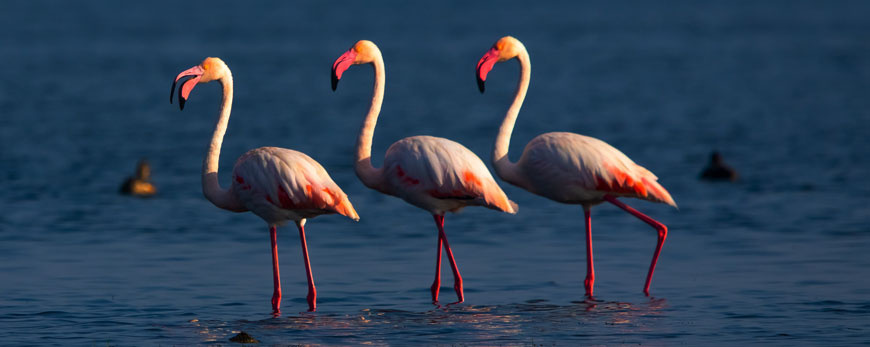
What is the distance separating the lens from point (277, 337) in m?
9.73

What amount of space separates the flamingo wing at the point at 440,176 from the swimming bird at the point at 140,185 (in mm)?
8892

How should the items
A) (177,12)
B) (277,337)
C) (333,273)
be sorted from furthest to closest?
(177,12) < (333,273) < (277,337)

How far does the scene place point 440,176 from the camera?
10930mm

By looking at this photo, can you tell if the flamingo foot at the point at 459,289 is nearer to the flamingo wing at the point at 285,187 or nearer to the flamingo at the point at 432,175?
the flamingo at the point at 432,175

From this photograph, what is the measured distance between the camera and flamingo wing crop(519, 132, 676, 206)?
37.1 feet

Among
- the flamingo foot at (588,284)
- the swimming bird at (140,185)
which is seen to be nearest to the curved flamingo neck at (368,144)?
the flamingo foot at (588,284)

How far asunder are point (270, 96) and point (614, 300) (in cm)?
3146

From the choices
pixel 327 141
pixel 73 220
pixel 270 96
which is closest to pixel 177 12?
pixel 270 96

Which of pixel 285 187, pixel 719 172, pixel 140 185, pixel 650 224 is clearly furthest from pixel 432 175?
pixel 719 172

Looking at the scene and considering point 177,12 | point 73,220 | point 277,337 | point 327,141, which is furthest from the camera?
point 177,12

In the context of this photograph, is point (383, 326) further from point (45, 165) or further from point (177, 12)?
point (177, 12)

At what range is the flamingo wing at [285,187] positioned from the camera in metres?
10.7

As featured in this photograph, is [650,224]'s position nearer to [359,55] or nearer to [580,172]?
[580,172]

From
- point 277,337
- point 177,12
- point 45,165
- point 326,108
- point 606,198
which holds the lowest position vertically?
point 277,337
